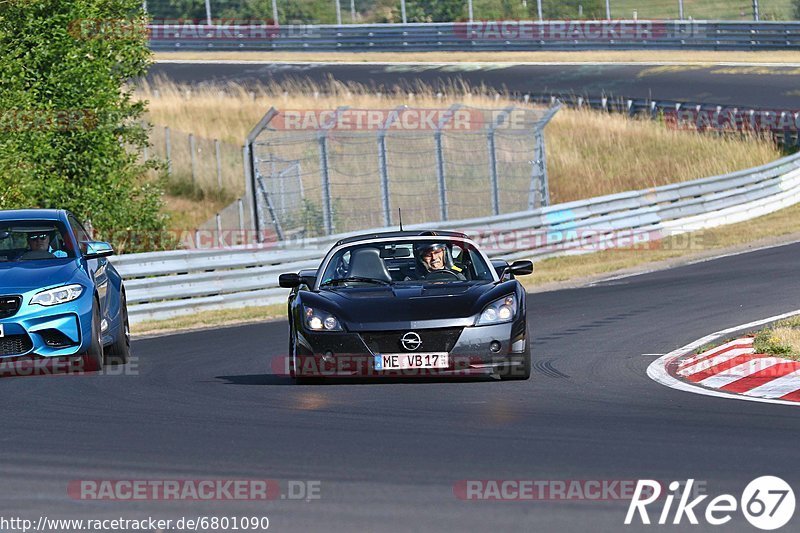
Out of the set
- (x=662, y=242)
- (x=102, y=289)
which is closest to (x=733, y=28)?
(x=662, y=242)

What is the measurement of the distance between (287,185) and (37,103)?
21.5 ft

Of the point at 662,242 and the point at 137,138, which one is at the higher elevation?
the point at 137,138

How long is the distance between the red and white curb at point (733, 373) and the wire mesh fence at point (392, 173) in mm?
12311

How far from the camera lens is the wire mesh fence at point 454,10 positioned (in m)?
50.3

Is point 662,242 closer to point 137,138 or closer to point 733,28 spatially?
point 137,138

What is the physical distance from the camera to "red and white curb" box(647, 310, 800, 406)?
10297mm

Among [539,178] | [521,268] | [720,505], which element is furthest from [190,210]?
[720,505]

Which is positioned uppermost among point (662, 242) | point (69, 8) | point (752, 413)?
point (69, 8)

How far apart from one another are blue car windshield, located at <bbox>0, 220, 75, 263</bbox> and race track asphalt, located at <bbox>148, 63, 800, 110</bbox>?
1181 inches

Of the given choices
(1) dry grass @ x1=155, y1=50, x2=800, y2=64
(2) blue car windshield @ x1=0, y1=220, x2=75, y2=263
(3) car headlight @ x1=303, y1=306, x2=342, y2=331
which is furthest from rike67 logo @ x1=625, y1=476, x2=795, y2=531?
(1) dry grass @ x1=155, y1=50, x2=800, y2=64

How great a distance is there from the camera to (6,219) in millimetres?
12930

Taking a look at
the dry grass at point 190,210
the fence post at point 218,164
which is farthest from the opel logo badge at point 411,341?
the fence post at point 218,164

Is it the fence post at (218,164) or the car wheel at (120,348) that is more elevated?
the car wheel at (120,348)

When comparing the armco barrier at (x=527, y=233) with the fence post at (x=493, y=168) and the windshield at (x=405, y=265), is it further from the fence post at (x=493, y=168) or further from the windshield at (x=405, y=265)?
the windshield at (x=405, y=265)
